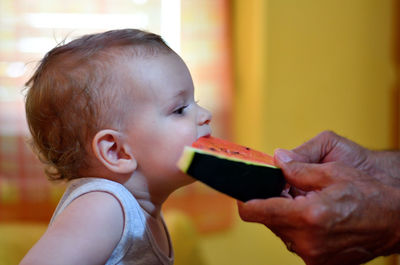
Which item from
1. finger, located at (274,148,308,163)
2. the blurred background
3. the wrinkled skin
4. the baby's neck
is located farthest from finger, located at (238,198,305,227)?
the blurred background

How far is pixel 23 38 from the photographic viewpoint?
301cm

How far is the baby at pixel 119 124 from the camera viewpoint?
3.28 feet

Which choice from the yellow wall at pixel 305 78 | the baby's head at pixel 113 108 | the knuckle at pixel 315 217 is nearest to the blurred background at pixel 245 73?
the yellow wall at pixel 305 78

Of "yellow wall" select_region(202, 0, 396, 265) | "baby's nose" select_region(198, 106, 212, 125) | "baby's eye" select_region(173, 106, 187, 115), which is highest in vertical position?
"baby's eye" select_region(173, 106, 187, 115)

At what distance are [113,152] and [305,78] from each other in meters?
2.35

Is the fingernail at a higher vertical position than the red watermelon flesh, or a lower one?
lower

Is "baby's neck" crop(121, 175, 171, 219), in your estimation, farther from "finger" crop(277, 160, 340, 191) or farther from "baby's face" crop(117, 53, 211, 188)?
"finger" crop(277, 160, 340, 191)

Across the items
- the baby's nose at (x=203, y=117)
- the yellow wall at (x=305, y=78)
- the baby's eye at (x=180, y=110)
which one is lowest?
the yellow wall at (x=305, y=78)

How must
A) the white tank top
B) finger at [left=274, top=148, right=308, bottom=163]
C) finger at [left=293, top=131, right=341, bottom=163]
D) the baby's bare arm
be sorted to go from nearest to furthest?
the baby's bare arm → the white tank top → finger at [left=274, top=148, right=308, bottom=163] → finger at [left=293, top=131, right=341, bottom=163]

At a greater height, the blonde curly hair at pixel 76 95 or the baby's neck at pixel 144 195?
the blonde curly hair at pixel 76 95

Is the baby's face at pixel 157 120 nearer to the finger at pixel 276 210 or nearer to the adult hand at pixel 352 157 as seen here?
the finger at pixel 276 210

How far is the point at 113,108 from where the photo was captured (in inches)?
39.8

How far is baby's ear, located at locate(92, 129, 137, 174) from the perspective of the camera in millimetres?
1010

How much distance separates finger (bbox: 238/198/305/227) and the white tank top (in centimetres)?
24
